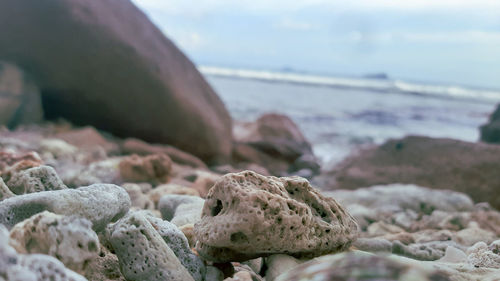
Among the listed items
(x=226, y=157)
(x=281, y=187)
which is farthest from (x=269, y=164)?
(x=281, y=187)

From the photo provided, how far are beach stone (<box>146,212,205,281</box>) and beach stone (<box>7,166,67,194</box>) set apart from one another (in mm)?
472

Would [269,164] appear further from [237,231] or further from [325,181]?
[237,231]

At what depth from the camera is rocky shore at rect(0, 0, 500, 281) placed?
167cm

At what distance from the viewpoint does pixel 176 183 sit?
4449 mm

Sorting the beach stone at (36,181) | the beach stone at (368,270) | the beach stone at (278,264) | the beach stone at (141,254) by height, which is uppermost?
the beach stone at (368,270)

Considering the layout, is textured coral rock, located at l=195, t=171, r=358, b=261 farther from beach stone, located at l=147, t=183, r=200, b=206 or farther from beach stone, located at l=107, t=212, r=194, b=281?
beach stone, located at l=147, t=183, r=200, b=206

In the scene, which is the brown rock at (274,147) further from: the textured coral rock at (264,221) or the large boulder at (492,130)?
the textured coral rock at (264,221)

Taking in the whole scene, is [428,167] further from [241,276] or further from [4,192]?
[4,192]

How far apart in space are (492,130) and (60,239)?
9746mm

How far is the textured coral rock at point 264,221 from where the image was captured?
1731 mm

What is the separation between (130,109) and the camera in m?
6.74

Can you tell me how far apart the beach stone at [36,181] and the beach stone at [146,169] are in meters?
2.29

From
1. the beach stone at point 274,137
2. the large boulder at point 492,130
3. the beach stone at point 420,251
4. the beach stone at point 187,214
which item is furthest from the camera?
the large boulder at point 492,130

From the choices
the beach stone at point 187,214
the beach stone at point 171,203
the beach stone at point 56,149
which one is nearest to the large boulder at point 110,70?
the beach stone at point 56,149
